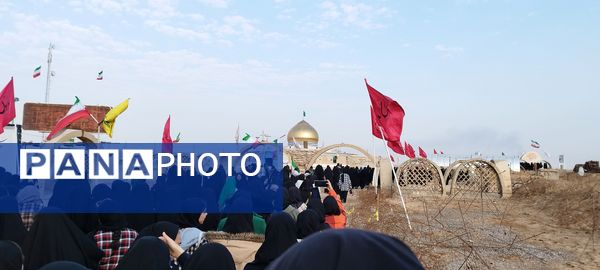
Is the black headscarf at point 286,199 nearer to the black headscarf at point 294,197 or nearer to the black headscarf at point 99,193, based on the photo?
the black headscarf at point 294,197

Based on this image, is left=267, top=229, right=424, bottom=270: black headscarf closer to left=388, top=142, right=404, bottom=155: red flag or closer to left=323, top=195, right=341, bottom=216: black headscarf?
left=323, top=195, right=341, bottom=216: black headscarf

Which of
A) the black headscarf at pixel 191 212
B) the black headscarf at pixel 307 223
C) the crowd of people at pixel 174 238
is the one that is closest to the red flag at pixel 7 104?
the crowd of people at pixel 174 238

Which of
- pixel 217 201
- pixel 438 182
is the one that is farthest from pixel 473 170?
pixel 217 201

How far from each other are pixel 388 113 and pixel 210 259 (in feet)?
21.6

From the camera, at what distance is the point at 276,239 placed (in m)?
3.94

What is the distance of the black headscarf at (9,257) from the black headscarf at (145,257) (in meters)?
0.56

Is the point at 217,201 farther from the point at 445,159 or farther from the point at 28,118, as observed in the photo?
the point at 445,159

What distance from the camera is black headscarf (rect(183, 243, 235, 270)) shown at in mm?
2910

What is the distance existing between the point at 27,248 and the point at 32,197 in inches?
53.1

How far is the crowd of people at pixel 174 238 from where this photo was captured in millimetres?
931

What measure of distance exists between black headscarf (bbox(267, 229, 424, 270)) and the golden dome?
49.7 meters

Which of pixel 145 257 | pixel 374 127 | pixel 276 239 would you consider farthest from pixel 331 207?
pixel 145 257

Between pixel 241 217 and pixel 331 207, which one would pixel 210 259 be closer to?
Answer: pixel 241 217

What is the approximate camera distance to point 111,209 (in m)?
4.81
